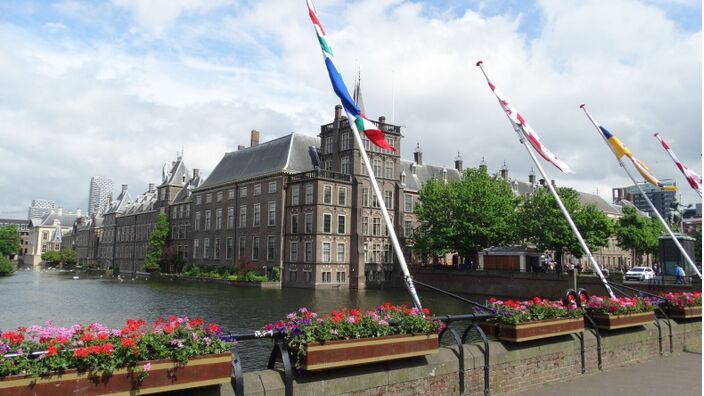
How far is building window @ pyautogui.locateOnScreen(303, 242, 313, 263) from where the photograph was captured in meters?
59.6

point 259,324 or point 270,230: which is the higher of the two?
point 270,230

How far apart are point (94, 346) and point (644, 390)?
9.23 meters

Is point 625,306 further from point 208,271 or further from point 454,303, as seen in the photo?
point 208,271

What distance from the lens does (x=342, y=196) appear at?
61.9m

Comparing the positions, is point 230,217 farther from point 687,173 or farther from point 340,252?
point 687,173

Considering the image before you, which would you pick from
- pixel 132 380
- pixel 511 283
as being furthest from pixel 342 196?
pixel 132 380

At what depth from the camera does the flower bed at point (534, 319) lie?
31.6ft

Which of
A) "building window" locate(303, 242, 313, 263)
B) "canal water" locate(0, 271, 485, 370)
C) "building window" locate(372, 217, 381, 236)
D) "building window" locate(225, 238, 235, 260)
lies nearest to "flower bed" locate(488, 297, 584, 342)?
"canal water" locate(0, 271, 485, 370)

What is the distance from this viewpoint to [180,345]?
5.98 meters

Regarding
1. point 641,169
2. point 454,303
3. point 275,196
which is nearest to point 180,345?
point 641,169

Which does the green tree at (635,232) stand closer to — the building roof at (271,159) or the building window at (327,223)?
the building window at (327,223)

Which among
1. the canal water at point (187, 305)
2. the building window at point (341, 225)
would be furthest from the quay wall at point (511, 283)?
the building window at point (341, 225)

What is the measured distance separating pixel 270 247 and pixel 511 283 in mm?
27975

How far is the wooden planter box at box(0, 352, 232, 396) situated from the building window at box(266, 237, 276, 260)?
58580mm
